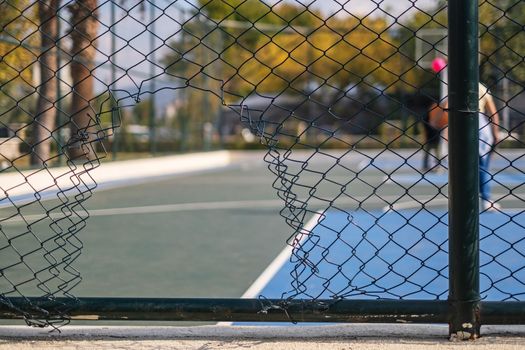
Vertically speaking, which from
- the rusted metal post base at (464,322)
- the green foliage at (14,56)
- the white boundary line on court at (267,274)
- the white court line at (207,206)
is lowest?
the rusted metal post base at (464,322)

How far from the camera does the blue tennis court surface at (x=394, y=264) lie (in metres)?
3.20

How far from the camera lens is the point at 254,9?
180 ft

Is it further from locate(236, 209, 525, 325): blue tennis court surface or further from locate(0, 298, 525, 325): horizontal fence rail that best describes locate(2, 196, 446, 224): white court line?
locate(0, 298, 525, 325): horizontal fence rail

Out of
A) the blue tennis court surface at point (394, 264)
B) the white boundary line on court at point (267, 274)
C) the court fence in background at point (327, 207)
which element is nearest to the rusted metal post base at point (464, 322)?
the court fence in background at point (327, 207)

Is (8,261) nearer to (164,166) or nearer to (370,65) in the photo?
(164,166)

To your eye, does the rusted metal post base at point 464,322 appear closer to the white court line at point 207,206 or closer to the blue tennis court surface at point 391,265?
the blue tennis court surface at point 391,265

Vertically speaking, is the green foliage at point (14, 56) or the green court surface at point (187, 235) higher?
the green foliage at point (14, 56)

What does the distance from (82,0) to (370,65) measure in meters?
38.6

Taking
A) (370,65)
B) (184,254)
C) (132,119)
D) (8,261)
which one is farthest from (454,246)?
(370,65)

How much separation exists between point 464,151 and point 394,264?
226 centimetres

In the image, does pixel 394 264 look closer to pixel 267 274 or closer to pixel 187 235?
pixel 267 274

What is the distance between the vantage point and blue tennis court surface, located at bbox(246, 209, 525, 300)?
3203 millimetres

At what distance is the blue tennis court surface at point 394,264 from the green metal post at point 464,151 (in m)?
0.42

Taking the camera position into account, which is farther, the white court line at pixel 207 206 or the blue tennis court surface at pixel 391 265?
the white court line at pixel 207 206
